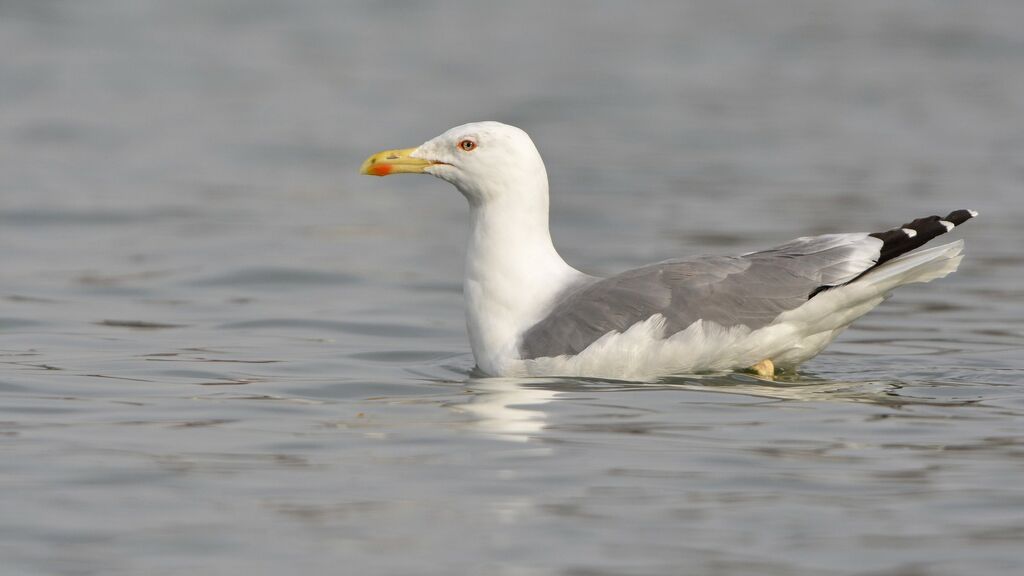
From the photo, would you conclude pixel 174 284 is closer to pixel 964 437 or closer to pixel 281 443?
pixel 281 443

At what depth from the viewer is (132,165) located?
60.5 ft

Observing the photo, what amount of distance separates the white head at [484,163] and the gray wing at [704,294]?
0.73 meters

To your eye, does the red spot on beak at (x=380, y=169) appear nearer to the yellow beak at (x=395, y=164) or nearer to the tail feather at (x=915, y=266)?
the yellow beak at (x=395, y=164)

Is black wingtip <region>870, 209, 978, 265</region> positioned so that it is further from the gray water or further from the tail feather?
the gray water

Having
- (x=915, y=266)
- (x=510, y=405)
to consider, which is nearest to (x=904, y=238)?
(x=915, y=266)

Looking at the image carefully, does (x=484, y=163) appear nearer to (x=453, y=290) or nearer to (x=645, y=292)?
(x=645, y=292)

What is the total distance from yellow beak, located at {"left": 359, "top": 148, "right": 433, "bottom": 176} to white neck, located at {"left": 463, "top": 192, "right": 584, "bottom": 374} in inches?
14.3

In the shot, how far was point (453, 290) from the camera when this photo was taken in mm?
12977

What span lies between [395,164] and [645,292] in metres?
1.56

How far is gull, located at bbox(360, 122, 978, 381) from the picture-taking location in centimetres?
875

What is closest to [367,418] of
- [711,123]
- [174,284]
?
[174,284]

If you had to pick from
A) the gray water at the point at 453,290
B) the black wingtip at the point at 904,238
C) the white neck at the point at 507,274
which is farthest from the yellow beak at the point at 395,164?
the black wingtip at the point at 904,238

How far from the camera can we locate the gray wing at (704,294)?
8750mm

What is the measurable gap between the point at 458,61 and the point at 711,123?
220 inches
